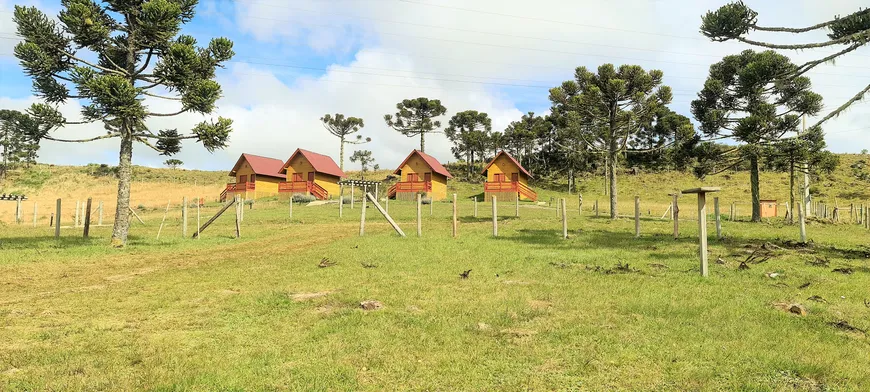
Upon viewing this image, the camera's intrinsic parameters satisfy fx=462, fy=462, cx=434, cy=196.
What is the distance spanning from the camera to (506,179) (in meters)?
54.0

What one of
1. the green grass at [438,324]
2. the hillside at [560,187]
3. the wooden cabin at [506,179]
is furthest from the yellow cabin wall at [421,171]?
the green grass at [438,324]

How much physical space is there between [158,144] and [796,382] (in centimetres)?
2138

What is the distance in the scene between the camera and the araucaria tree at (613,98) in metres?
29.5

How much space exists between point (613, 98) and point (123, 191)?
27.7 metres

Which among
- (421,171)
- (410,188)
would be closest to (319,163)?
(410,188)

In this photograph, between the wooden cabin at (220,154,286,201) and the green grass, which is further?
the wooden cabin at (220,154,286,201)

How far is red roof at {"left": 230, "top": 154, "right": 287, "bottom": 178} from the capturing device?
54781mm

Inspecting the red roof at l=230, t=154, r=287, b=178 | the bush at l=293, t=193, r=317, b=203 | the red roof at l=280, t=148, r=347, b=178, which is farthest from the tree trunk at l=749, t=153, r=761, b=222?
the red roof at l=230, t=154, r=287, b=178

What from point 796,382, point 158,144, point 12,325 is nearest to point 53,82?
point 158,144

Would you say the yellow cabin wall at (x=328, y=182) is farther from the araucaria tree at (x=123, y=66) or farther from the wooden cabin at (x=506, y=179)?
the araucaria tree at (x=123, y=66)

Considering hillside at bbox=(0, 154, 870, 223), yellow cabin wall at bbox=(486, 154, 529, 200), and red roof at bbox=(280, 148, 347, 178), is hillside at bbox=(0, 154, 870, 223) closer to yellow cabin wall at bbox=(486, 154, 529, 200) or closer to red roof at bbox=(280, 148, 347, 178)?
yellow cabin wall at bbox=(486, 154, 529, 200)

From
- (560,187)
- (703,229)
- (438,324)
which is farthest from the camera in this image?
A: (560,187)

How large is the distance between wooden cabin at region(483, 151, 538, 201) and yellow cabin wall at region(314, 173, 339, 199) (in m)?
18.3

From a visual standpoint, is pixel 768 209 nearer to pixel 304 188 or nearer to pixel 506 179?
pixel 506 179
